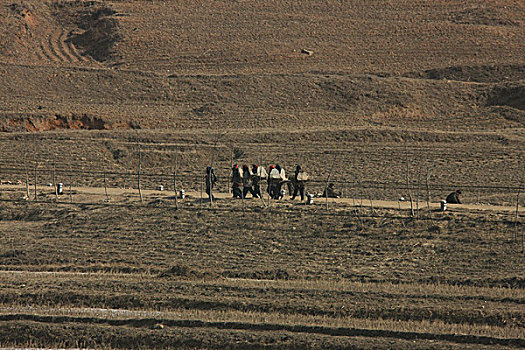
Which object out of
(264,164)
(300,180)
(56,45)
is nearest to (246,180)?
(300,180)

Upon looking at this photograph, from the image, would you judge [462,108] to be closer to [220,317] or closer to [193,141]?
[193,141]

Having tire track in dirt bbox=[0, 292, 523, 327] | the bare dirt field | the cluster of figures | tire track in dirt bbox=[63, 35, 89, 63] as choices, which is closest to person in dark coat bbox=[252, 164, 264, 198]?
the cluster of figures

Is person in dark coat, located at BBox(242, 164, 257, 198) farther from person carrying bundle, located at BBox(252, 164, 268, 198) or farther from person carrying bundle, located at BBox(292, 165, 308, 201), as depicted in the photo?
person carrying bundle, located at BBox(292, 165, 308, 201)

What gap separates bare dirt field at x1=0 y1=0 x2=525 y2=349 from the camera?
1553 centimetres

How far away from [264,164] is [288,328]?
62.8 ft

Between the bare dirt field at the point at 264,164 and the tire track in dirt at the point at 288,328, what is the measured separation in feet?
0.13

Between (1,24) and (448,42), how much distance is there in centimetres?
3356

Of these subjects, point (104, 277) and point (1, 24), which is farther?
point (1, 24)

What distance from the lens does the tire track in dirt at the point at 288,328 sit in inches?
556

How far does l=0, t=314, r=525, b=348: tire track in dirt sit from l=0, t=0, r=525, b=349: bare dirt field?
0.04m

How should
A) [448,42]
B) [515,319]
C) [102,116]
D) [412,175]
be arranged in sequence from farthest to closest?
[448,42] < [102,116] < [412,175] < [515,319]

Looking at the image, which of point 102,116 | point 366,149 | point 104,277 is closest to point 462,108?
point 366,149

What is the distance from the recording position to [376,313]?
15539mm

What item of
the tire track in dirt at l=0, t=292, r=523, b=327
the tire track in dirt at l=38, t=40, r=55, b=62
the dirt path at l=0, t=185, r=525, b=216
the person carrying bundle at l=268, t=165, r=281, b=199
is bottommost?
the tire track in dirt at l=0, t=292, r=523, b=327
